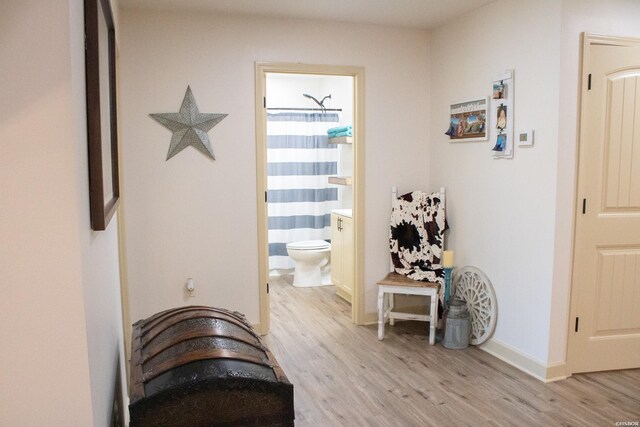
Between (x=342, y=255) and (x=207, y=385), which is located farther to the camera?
(x=342, y=255)

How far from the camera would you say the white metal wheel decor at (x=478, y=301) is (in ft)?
11.9

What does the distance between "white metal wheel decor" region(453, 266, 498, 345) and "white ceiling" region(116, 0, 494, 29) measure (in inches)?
76.3

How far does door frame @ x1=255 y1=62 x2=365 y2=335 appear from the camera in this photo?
13.0 ft

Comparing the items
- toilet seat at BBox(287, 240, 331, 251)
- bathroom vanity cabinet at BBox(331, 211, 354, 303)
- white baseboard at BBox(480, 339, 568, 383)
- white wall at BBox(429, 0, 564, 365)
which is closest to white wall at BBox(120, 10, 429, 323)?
white wall at BBox(429, 0, 564, 365)

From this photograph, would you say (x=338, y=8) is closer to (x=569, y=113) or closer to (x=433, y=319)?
(x=569, y=113)

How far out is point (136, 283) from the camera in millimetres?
3803

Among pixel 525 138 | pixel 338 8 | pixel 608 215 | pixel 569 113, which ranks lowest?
pixel 608 215

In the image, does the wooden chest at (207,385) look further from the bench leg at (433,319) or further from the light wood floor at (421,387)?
the bench leg at (433,319)

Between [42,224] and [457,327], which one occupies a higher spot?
[42,224]

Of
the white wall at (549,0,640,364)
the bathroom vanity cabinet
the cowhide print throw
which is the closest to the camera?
the white wall at (549,0,640,364)

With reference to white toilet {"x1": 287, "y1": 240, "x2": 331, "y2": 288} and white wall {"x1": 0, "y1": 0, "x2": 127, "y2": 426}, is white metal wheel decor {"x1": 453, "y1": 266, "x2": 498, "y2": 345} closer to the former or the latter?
white toilet {"x1": 287, "y1": 240, "x2": 331, "y2": 288}

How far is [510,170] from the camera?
3.44 metres

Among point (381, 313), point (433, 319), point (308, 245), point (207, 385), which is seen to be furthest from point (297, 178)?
point (207, 385)

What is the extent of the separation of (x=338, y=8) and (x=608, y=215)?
230 centimetres
